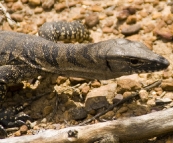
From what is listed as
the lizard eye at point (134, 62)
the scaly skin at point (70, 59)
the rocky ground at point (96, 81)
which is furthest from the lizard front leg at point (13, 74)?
the lizard eye at point (134, 62)

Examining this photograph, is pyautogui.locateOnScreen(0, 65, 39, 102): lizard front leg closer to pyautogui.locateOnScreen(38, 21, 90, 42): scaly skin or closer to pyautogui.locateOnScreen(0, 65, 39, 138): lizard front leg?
pyautogui.locateOnScreen(0, 65, 39, 138): lizard front leg

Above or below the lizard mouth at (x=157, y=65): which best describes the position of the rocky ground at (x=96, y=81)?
below

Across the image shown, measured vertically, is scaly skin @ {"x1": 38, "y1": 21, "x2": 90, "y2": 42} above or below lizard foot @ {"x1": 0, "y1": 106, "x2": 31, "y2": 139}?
above

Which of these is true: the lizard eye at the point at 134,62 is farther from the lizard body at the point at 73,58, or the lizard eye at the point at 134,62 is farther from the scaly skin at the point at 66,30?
the scaly skin at the point at 66,30

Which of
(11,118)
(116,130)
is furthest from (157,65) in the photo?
(11,118)

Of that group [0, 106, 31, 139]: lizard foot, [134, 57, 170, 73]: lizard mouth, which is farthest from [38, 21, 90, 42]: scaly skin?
[134, 57, 170, 73]: lizard mouth
